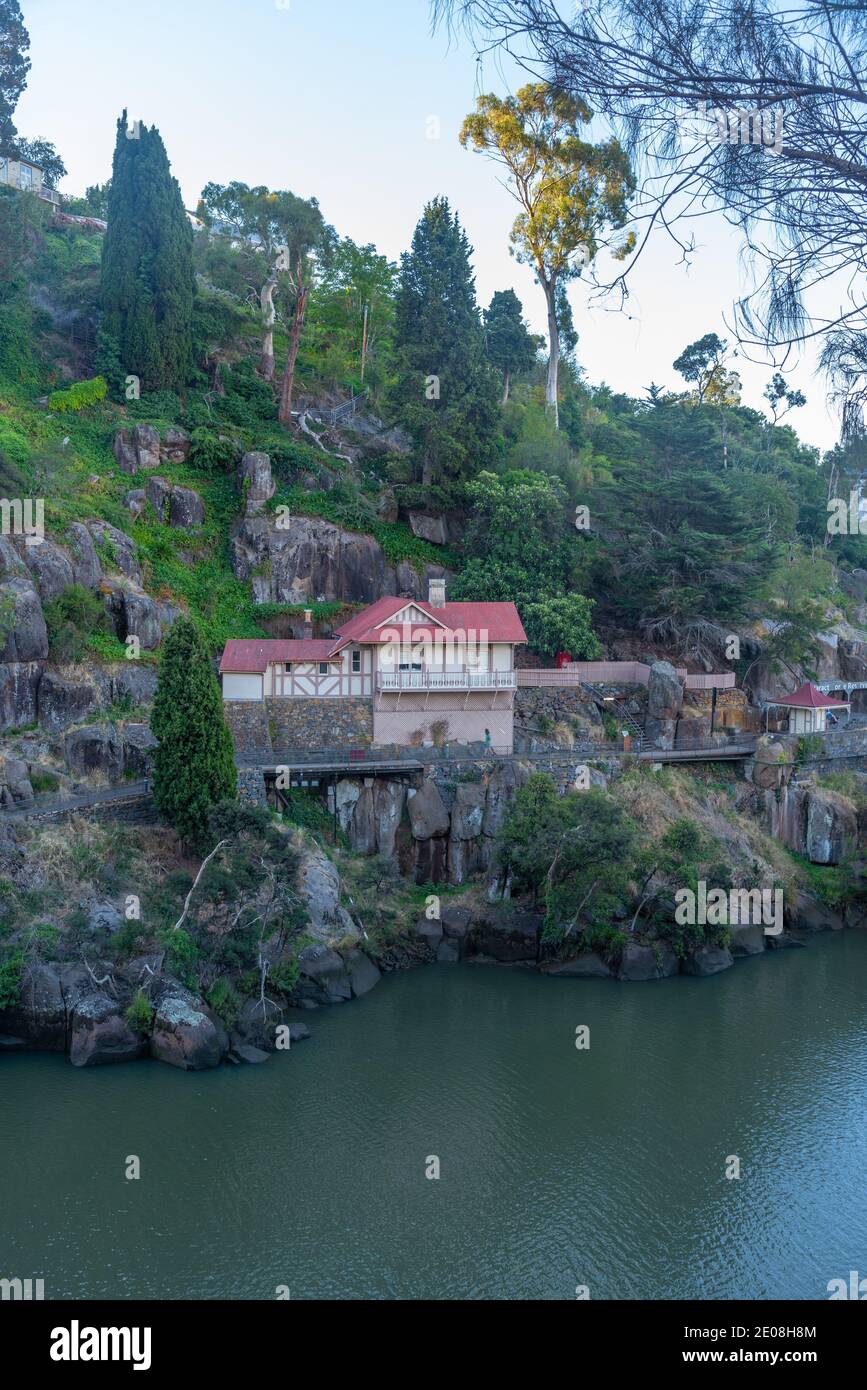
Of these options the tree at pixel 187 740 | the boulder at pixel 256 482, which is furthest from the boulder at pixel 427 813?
the boulder at pixel 256 482

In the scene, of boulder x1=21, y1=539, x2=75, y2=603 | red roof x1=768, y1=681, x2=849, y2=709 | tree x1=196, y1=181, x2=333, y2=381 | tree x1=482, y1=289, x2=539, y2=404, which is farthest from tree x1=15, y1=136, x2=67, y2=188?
red roof x1=768, y1=681, x2=849, y2=709

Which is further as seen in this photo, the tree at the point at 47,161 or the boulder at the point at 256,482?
the tree at the point at 47,161

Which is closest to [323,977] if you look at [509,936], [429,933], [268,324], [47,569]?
[429,933]

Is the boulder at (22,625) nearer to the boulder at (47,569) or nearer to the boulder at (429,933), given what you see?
the boulder at (47,569)

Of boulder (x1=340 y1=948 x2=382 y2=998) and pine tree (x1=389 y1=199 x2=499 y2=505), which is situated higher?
pine tree (x1=389 y1=199 x2=499 y2=505)

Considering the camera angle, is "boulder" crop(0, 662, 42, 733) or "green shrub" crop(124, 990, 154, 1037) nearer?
"green shrub" crop(124, 990, 154, 1037)

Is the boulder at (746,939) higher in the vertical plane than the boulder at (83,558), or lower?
lower

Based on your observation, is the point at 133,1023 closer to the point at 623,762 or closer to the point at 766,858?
the point at 623,762

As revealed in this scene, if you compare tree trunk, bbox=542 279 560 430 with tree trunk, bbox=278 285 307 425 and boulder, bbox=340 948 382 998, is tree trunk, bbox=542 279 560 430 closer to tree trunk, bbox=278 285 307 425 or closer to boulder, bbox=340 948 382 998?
tree trunk, bbox=278 285 307 425
